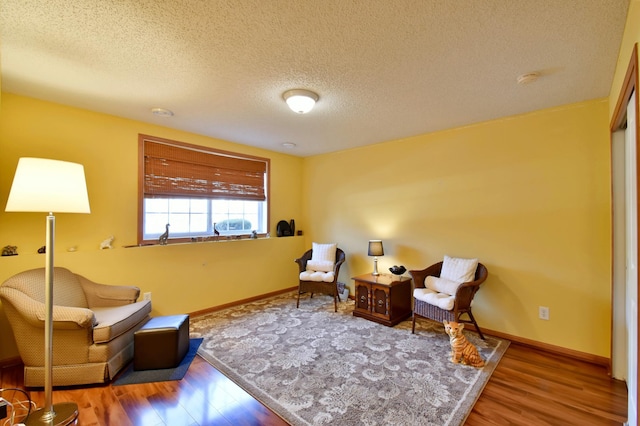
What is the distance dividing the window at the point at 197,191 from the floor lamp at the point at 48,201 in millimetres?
1569

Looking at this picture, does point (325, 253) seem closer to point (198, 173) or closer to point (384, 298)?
point (384, 298)

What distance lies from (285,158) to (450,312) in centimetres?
353

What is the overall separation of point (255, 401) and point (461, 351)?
1802 mm

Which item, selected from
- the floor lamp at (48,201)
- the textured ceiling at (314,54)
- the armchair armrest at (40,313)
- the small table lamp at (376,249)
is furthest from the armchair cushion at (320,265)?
the floor lamp at (48,201)

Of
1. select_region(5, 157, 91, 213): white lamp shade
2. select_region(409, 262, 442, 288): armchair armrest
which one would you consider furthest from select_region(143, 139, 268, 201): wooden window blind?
select_region(409, 262, 442, 288): armchair armrest

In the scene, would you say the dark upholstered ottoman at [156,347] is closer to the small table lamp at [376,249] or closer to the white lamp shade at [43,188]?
the white lamp shade at [43,188]

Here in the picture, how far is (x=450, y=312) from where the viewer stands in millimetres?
2797

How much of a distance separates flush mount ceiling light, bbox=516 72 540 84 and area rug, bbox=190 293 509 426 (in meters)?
2.43

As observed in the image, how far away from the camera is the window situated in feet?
11.3

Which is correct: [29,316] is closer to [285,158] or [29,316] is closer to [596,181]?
[285,158]

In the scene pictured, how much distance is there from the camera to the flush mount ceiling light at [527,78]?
7.02ft

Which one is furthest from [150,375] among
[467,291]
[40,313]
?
[467,291]

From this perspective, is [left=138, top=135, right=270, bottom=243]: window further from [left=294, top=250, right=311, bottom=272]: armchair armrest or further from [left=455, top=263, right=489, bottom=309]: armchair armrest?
[left=455, top=263, right=489, bottom=309]: armchair armrest

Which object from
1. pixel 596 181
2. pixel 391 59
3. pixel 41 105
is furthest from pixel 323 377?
pixel 41 105
